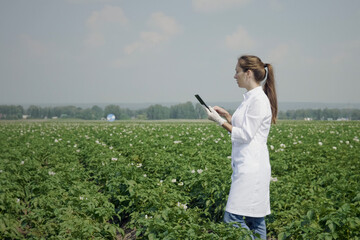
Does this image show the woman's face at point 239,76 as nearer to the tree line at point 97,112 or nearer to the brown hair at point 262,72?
the brown hair at point 262,72

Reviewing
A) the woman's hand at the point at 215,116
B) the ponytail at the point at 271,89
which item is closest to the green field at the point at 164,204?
the woman's hand at the point at 215,116

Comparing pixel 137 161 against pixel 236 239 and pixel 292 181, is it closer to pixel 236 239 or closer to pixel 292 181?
pixel 292 181

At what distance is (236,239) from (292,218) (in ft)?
5.49

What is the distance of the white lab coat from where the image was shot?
338cm

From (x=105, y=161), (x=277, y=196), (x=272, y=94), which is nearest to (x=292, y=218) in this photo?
(x=277, y=196)

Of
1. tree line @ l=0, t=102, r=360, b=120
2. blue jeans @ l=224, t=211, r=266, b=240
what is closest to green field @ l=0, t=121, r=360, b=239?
blue jeans @ l=224, t=211, r=266, b=240

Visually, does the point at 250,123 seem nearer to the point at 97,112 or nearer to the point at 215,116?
the point at 215,116

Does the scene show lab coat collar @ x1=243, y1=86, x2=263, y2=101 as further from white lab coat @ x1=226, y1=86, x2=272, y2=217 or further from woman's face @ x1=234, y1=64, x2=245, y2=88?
woman's face @ x1=234, y1=64, x2=245, y2=88

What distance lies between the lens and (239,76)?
3602mm

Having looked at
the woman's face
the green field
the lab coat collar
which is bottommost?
the green field

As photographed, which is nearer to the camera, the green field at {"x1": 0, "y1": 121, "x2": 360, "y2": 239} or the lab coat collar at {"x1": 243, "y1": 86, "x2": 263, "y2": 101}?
the lab coat collar at {"x1": 243, "y1": 86, "x2": 263, "y2": 101}

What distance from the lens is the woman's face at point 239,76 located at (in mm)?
3580

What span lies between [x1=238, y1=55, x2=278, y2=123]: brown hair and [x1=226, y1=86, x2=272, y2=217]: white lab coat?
170 millimetres

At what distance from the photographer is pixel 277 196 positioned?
5285mm
